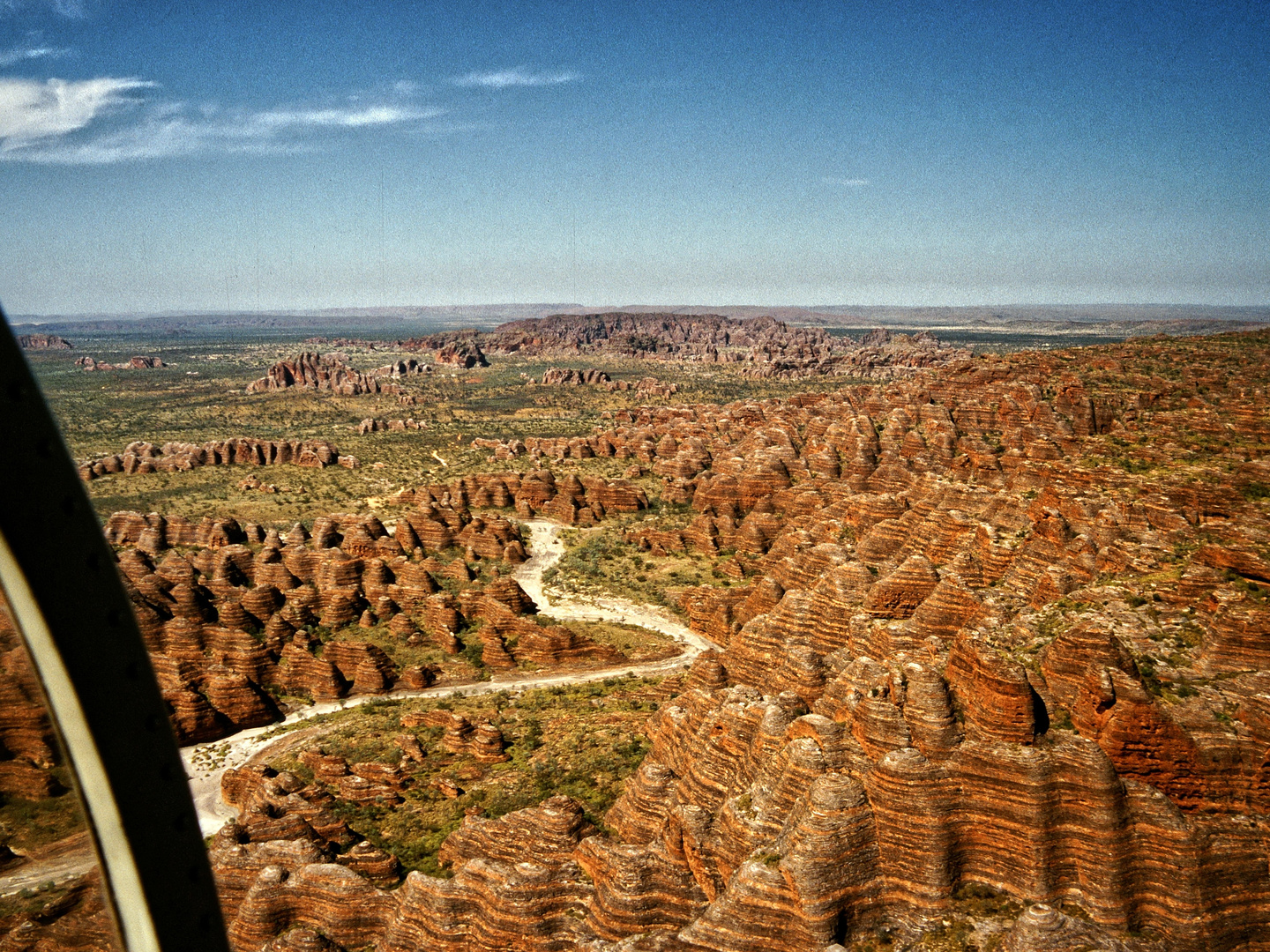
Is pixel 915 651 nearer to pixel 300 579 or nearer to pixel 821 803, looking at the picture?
pixel 821 803

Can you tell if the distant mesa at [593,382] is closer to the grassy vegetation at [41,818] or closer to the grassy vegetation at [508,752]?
the grassy vegetation at [508,752]

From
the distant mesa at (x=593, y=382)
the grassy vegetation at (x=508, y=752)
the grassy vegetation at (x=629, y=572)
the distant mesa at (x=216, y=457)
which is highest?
the distant mesa at (x=593, y=382)

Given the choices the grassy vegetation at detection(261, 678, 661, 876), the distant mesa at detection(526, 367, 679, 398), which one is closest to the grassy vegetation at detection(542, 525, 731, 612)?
the grassy vegetation at detection(261, 678, 661, 876)

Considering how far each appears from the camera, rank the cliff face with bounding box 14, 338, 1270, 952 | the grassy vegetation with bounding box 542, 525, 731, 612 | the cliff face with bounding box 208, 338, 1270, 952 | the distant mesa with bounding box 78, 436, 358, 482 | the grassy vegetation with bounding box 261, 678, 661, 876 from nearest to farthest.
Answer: the cliff face with bounding box 208, 338, 1270, 952 < the cliff face with bounding box 14, 338, 1270, 952 < the grassy vegetation with bounding box 261, 678, 661, 876 < the grassy vegetation with bounding box 542, 525, 731, 612 < the distant mesa with bounding box 78, 436, 358, 482

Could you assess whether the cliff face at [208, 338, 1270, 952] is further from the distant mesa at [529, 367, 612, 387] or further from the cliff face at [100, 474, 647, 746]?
the distant mesa at [529, 367, 612, 387]

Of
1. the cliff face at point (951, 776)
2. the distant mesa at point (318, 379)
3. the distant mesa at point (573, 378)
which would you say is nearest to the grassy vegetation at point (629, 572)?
the cliff face at point (951, 776)

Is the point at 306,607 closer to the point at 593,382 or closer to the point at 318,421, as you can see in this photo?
the point at 318,421
